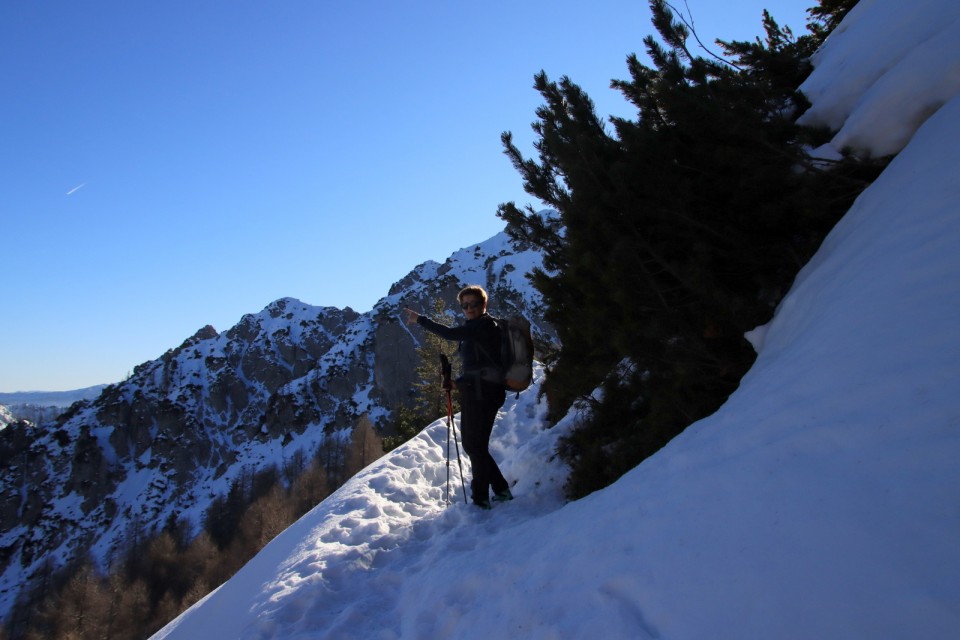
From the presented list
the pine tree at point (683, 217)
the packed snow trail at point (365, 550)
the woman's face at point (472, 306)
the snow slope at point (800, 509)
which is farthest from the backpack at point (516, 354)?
the snow slope at point (800, 509)

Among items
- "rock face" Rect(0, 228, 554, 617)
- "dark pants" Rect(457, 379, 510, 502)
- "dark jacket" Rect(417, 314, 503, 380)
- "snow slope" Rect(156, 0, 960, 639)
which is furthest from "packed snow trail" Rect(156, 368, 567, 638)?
"rock face" Rect(0, 228, 554, 617)

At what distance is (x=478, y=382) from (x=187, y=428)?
138475 millimetres

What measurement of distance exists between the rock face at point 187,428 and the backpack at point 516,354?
76.6 metres

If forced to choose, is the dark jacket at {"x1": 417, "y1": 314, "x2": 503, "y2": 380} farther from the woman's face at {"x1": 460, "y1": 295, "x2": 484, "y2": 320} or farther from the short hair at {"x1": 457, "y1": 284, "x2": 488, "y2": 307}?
the short hair at {"x1": 457, "y1": 284, "x2": 488, "y2": 307}

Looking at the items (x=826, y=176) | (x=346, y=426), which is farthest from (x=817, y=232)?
(x=346, y=426)

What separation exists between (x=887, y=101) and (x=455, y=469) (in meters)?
7.75

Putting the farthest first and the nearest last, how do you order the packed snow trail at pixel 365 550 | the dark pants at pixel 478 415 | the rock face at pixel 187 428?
1. the rock face at pixel 187 428
2. the dark pants at pixel 478 415
3. the packed snow trail at pixel 365 550

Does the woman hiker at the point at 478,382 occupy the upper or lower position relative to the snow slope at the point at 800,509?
upper

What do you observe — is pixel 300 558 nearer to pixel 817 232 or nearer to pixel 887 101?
pixel 817 232

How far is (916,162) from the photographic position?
132 inches

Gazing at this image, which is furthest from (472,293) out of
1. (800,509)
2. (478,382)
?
(800,509)

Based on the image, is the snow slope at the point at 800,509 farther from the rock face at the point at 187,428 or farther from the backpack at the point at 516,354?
the rock face at the point at 187,428

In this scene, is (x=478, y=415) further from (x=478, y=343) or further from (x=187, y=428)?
(x=187, y=428)

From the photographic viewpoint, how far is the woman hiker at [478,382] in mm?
5859
